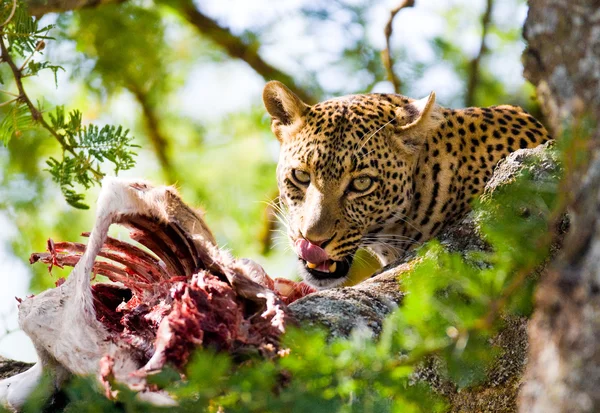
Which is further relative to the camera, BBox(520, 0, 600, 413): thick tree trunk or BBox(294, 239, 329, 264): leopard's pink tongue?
BBox(294, 239, 329, 264): leopard's pink tongue

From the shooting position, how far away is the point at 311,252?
630 cm

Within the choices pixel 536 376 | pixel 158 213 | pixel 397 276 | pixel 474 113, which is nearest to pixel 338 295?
pixel 397 276

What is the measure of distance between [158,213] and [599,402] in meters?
2.47

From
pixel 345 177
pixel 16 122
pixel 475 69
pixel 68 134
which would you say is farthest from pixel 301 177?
pixel 475 69

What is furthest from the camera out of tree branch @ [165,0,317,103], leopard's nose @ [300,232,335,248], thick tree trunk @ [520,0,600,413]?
tree branch @ [165,0,317,103]

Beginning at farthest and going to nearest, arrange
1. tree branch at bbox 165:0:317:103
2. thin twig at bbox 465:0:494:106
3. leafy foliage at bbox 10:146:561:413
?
1. tree branch at bbox 165:0:317:103
2. thin twig at bbox 465:0:494:106
3. leafy foliage at bbox 10:146:561:413

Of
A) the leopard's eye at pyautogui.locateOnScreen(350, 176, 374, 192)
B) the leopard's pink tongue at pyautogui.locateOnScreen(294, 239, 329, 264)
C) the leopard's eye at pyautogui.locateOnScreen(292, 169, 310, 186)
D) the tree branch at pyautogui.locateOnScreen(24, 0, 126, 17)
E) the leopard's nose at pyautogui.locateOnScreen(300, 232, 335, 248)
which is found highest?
the tree branch at pyautogui.locateOnScreen(24, 0, 126, 17)

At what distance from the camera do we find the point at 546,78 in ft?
8.21

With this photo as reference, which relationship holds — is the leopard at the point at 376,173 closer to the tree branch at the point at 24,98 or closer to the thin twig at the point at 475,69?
the tree branch at the point at 24,98

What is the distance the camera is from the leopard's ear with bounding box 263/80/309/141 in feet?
23.0

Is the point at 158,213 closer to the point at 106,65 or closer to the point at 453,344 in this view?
the point at 453,344

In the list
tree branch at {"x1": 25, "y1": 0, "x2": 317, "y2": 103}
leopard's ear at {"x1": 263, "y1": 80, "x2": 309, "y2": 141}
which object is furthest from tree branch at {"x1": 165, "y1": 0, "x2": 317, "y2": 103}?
leopard's ear at {"x1": 263, "y1": 80, "x2": 309, "y2": 141}

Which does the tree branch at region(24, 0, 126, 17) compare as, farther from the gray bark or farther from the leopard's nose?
the gray bark

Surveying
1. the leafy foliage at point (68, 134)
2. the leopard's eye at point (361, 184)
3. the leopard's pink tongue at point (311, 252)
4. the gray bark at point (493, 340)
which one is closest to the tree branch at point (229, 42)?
the leopard's eye at point (361, 184)
